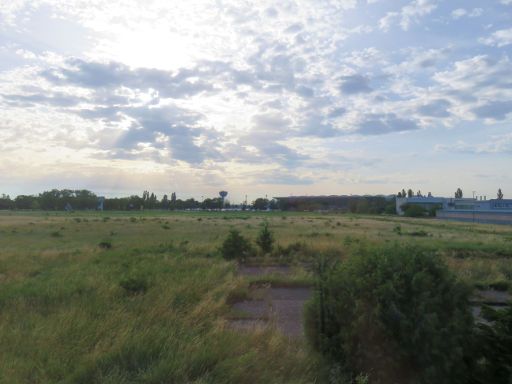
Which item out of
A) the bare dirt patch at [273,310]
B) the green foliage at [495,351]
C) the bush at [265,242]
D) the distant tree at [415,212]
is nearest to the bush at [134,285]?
the bare dirt patch at [273,310]

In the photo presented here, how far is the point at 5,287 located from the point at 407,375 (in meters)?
8.27

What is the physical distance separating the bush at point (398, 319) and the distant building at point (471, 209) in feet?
272

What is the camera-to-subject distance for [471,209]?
430 ft

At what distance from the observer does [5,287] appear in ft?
31.9

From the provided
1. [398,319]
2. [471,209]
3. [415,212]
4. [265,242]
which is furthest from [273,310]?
[471,209]

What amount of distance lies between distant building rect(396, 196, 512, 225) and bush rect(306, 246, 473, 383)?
83.0m

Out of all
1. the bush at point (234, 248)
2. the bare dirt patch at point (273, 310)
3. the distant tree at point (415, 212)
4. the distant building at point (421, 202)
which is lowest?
the bare dirt patch at point (273, 310)

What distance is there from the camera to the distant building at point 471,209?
3357 inches

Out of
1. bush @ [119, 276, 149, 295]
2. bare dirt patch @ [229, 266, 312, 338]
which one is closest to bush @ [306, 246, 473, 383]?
bare dirt patch @ [229, 266, 312, 338]

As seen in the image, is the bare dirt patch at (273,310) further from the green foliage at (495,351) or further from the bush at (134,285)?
the green foliage at (495,351)

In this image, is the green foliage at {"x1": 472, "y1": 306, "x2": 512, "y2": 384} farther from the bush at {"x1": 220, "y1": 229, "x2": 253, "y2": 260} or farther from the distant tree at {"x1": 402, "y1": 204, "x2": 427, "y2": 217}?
the distant tree at {"x1": 402, "y1": 204, "x2": 427, "y2": 217}

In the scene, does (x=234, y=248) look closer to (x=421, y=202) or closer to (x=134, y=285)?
(x=134, y=285)

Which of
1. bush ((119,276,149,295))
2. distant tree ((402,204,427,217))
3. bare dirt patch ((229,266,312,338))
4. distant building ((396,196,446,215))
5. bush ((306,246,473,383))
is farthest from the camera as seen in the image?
distant building ((396,196,446,215))

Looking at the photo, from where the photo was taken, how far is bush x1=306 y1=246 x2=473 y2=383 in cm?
419
